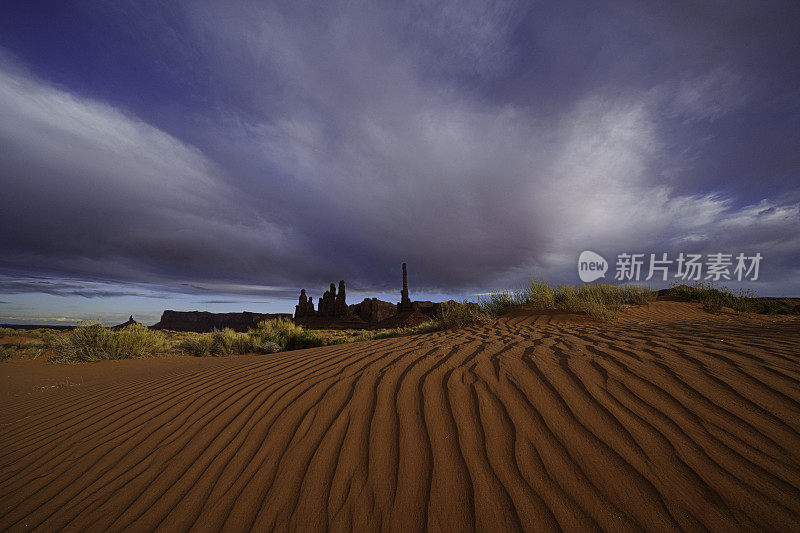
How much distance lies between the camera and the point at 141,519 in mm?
1994

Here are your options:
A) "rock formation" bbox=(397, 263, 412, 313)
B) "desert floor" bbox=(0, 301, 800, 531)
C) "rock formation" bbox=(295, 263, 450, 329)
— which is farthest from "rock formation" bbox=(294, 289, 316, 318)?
"desert floor" bbox=(0, 301, 800, 531)

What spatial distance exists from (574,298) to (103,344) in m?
14.0

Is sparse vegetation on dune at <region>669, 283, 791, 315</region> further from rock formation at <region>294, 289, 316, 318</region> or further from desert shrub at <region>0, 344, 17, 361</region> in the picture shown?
rock formation at <region>294, 289, 316, 318</region>

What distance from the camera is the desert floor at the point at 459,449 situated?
167 centimetres

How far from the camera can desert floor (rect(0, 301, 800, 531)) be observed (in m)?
1.67

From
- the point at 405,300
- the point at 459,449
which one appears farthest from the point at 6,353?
the point at 405,300

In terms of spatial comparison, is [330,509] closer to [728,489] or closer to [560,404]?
[560,404]

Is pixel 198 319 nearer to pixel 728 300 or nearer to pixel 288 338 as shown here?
pixel 288 338

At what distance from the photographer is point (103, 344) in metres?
9.60

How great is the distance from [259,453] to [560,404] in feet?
7.85

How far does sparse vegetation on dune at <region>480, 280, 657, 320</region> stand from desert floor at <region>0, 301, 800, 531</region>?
393cm

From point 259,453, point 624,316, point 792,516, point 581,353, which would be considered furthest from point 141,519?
point 624,316

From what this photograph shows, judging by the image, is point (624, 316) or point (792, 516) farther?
point (624, 316)

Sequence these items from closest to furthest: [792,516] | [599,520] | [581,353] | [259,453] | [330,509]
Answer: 1. [792,516]
2. [599,520]
3. [330,509]
4. [259,453]
5. [581,353]
